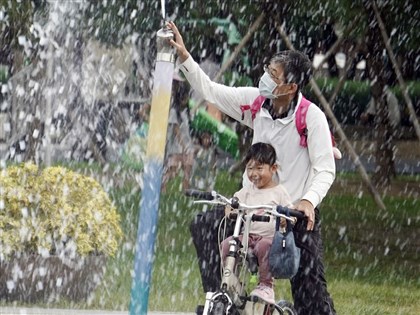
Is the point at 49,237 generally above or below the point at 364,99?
below

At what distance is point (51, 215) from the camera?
871 centimetres

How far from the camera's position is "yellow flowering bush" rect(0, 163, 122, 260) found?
8.62 m

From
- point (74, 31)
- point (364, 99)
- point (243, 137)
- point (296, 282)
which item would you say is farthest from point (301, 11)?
point (364, 99)

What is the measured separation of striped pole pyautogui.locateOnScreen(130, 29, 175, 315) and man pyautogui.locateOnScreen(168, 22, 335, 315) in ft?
1.05

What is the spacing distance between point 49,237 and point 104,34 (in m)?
10.8

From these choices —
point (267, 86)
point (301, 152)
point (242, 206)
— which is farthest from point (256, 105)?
point (242, 206)

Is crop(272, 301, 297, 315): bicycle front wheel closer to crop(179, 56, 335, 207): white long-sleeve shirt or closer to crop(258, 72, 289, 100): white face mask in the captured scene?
crop(179, 56, 335, 207): white long-sleeve shirt

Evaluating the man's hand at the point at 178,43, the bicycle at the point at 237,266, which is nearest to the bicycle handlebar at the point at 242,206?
the bicycle at the point at 237,266

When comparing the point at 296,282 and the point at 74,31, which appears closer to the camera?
the point at 296,282

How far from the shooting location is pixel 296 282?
674cm

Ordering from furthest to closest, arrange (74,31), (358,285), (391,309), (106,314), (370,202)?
(74,31)
(370,202)
(358,285)
(391,309)
(106,314)

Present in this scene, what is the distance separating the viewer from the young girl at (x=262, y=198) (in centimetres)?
640

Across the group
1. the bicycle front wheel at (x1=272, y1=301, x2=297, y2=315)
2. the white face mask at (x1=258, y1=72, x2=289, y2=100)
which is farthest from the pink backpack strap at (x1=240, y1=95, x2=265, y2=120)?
the bicycle front wheel at (x1=272, y1=301, x2=297, y2=315)

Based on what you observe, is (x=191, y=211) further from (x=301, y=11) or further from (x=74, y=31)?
(x=74, y=31)
